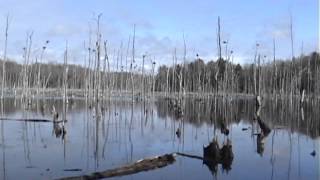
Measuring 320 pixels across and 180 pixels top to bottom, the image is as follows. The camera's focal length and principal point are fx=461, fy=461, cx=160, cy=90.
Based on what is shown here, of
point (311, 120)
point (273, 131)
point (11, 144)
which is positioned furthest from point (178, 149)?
point (311, 120)

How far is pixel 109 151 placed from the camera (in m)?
13.8

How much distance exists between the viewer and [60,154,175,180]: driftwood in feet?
31.4

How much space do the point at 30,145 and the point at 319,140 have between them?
34.4ft

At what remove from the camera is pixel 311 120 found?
83.6 ft

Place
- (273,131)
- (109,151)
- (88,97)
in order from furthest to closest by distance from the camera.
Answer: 1. (88,97)
2. (273,131)
3. (109,151)

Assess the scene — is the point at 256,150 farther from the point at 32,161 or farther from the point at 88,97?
the point at 88,97

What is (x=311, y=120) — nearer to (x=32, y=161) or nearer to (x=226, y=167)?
(x=226, y=167)

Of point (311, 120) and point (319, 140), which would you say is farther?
point (311, 120)

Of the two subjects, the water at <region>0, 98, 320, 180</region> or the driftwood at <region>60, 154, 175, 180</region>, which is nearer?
the driftwood at <region>60, 154, 175, 180</region>

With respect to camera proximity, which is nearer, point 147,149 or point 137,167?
point 137,167

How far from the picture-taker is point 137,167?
1058 cm

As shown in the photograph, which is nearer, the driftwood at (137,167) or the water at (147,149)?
the driftwood at (137,167)

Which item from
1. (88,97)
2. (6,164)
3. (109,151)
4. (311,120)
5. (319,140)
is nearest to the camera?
(6,164)

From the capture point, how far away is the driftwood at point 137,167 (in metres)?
9.56
